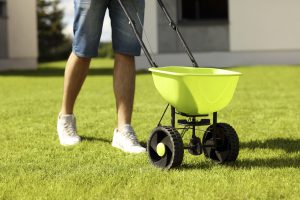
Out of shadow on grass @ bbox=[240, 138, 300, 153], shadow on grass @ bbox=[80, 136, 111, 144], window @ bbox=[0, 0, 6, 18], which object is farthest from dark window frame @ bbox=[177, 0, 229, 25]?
shadow on grass @ bbox=[240, 138, 300, 153]

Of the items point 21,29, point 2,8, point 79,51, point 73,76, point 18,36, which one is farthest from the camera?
point 21,29

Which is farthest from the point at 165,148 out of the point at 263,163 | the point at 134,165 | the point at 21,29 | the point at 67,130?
the point at 21,29

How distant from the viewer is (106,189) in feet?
8.94

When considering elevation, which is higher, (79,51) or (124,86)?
(79,51)

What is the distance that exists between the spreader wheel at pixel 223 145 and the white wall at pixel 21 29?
1792cm

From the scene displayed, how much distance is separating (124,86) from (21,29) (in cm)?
1817

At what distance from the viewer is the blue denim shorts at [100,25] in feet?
12.4

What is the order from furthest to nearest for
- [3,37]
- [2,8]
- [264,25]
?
[2,8] → [3,37] → [264,25]

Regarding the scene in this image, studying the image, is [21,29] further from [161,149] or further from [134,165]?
[161,149]

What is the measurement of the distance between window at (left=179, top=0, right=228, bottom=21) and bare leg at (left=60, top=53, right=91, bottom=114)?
1506cm

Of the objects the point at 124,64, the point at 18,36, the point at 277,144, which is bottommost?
the point at 18,36

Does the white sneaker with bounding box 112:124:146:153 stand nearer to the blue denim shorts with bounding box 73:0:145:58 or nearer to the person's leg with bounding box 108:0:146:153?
the person's leg with bounding box 108:0:146:153

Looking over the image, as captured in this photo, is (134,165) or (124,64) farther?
(124,64)

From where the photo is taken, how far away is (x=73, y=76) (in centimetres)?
401
